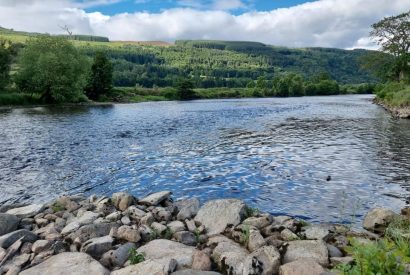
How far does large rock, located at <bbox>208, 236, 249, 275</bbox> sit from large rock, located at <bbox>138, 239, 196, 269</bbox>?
0.71 m

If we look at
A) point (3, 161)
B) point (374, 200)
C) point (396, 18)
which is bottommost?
point (3, 161)

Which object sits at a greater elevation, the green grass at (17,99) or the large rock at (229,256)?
the large rock at (229,256)

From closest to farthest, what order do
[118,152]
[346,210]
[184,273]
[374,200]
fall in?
[184,273] < [346,210] < [374,200] < [118,152]

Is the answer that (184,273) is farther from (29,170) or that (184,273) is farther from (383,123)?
(383,123)

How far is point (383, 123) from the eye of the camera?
158 feet

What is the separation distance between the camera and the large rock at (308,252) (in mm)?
9758

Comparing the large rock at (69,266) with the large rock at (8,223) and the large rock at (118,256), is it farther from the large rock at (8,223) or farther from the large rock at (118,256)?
the large rock at (8,223)

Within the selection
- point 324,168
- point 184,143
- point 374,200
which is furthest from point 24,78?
point 374,200

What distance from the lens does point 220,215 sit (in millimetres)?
13461

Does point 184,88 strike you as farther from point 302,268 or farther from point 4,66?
point 302,268

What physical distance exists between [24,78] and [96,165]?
76.6m

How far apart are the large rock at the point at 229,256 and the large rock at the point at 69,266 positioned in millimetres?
2883

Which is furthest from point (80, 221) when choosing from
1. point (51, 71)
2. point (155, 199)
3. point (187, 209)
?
point (51, 71)

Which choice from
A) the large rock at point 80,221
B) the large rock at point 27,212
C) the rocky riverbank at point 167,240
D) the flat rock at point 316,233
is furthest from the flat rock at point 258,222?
the large rock at point 27,212
